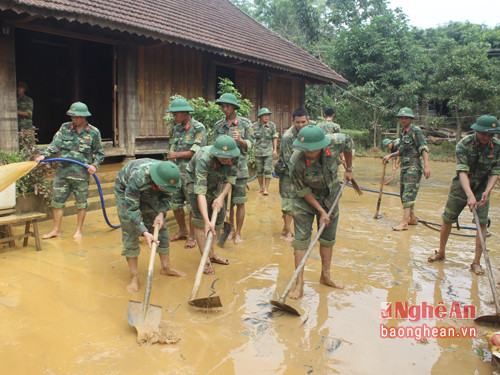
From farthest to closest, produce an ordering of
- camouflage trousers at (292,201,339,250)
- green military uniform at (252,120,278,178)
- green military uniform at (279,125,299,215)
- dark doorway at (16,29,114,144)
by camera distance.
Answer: dark doorway at (16,29,114,144), green military uniform at (252,120,278,178), green military uniform at (279,125,299,215), camouflage trousers at (292,201,339,250)

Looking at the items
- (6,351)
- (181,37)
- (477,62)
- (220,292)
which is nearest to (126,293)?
(220,292)

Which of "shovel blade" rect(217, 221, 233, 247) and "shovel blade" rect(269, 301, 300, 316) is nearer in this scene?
"shovel blade" rect(269, 301, 300, 316)

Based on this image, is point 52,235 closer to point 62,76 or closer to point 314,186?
point 314,186

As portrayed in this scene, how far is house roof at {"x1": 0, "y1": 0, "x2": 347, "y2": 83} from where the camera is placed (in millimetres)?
7008

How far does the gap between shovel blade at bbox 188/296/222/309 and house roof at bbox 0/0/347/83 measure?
514 cm

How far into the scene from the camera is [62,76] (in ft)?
40.9

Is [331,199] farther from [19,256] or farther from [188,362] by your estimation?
[19,256]

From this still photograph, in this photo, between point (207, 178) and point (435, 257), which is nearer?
point (207, 178)

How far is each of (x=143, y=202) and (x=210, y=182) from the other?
2.88 feet

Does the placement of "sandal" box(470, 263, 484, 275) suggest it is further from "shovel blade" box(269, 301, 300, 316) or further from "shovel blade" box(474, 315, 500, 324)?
"shovel blade" box(269, 301, 300, 316)

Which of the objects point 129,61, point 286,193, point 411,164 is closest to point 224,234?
point 286,193

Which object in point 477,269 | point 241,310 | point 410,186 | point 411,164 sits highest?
point 411,164

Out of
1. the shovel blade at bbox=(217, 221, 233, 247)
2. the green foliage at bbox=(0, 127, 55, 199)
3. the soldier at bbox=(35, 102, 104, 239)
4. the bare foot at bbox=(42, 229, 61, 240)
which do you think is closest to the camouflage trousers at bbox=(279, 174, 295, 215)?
the shovel blade at bbox=(217, 221, 233, 247)

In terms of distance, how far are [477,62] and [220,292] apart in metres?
19.9
